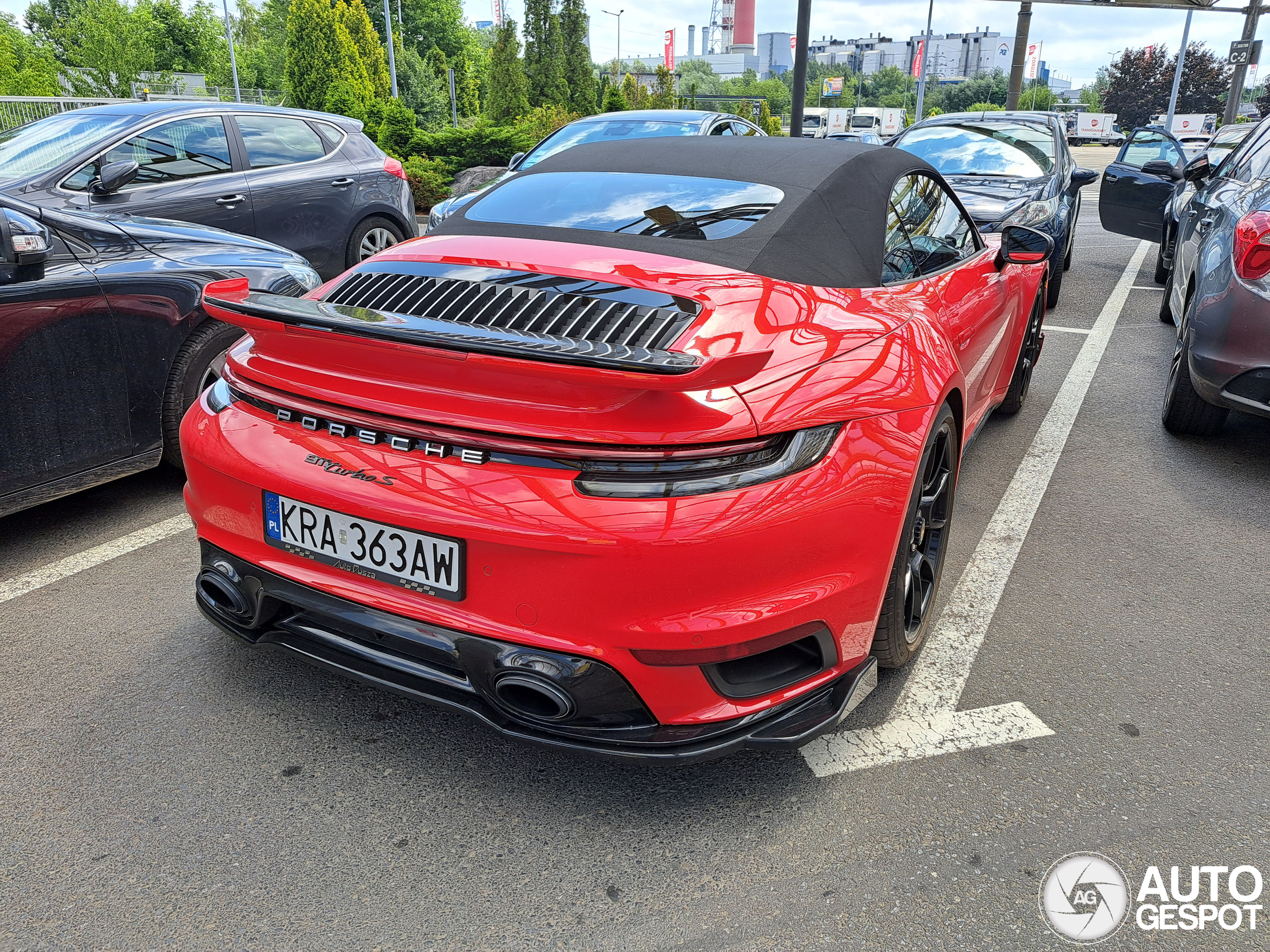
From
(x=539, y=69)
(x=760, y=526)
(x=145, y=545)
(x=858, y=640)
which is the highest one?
(x=539, y=69)

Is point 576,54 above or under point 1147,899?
above

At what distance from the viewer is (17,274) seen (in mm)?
3113

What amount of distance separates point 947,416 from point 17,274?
296cm

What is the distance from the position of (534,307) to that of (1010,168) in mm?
6675

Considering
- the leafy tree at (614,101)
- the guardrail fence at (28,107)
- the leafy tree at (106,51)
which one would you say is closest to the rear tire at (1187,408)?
the guardrail fence at (28,107)

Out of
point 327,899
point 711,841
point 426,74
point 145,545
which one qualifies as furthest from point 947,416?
point 426,74

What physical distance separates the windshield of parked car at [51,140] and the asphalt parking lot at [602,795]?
3468 mm

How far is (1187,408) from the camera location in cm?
475

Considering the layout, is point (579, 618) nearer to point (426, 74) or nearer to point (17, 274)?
point (17, 274)

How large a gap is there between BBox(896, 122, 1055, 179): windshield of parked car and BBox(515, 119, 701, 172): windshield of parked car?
1952mm

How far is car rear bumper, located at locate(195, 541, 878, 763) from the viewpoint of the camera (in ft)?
6.17

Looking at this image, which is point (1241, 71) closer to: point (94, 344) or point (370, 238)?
point (370, 238)

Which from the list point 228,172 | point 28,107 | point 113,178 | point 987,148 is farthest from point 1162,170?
point 28,107

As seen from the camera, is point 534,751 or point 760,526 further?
point 534,751
